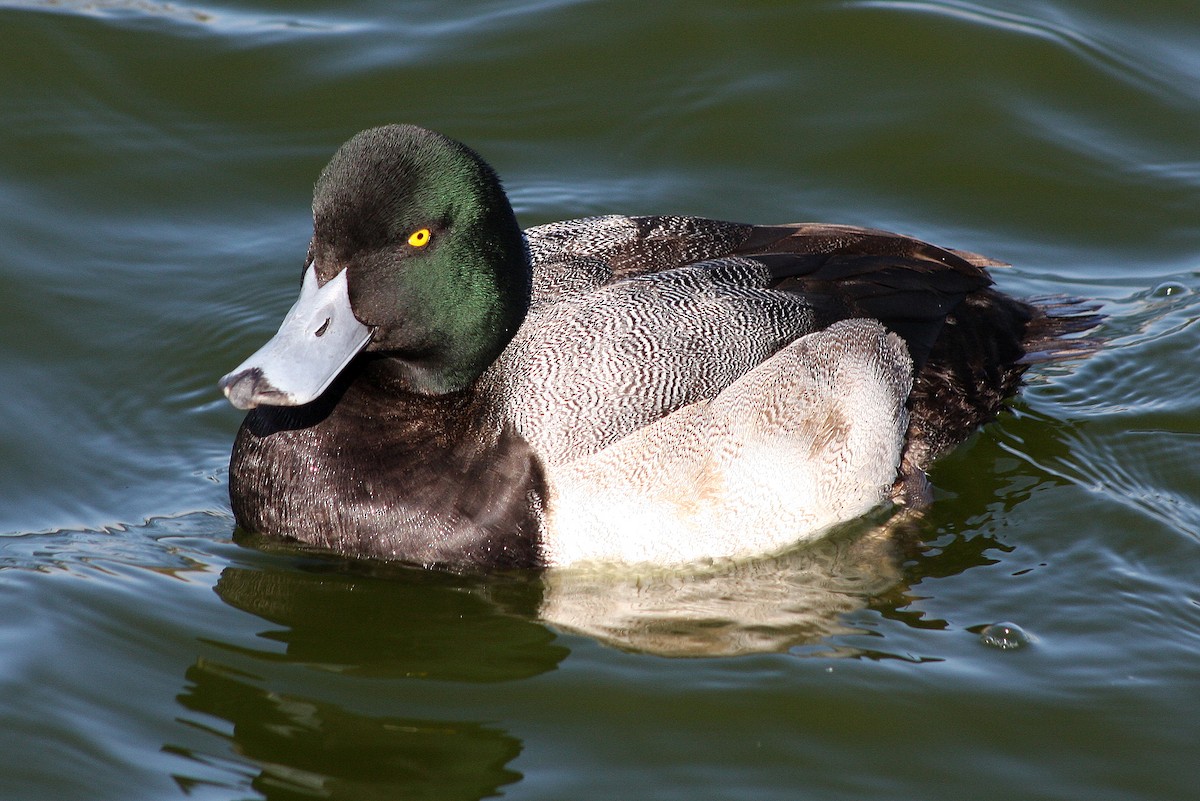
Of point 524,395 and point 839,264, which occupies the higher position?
point 839,264

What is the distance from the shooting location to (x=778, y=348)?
5.39 meters

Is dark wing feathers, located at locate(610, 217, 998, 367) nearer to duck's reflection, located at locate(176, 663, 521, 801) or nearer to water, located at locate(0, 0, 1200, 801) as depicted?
water, located at locate(0, 0, 1200, 801)

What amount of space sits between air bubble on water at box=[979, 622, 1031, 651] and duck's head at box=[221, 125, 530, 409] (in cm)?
195

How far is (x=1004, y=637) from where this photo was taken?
5.04 meters

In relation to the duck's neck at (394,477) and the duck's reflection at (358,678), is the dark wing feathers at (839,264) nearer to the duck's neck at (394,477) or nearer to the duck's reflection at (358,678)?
the duck's neck at (394,477)

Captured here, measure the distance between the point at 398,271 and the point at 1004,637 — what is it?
236 cm

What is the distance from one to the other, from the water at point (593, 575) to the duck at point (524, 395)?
21 centimetres

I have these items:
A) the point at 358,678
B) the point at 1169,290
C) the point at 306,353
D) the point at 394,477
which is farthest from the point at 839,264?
the point at 358,678

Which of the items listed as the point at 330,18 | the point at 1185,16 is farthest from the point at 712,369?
the point at 1185,16

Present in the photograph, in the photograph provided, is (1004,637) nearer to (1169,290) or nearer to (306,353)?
(306,353)

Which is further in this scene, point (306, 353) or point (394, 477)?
point (394, 477)

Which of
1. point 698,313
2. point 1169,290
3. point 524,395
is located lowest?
point 524,395

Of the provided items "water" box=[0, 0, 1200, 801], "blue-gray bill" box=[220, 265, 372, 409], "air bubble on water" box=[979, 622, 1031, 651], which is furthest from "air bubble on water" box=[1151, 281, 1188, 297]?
"blue-gray bill" box=[220, 265, 372, 409]

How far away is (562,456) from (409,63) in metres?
4.14
